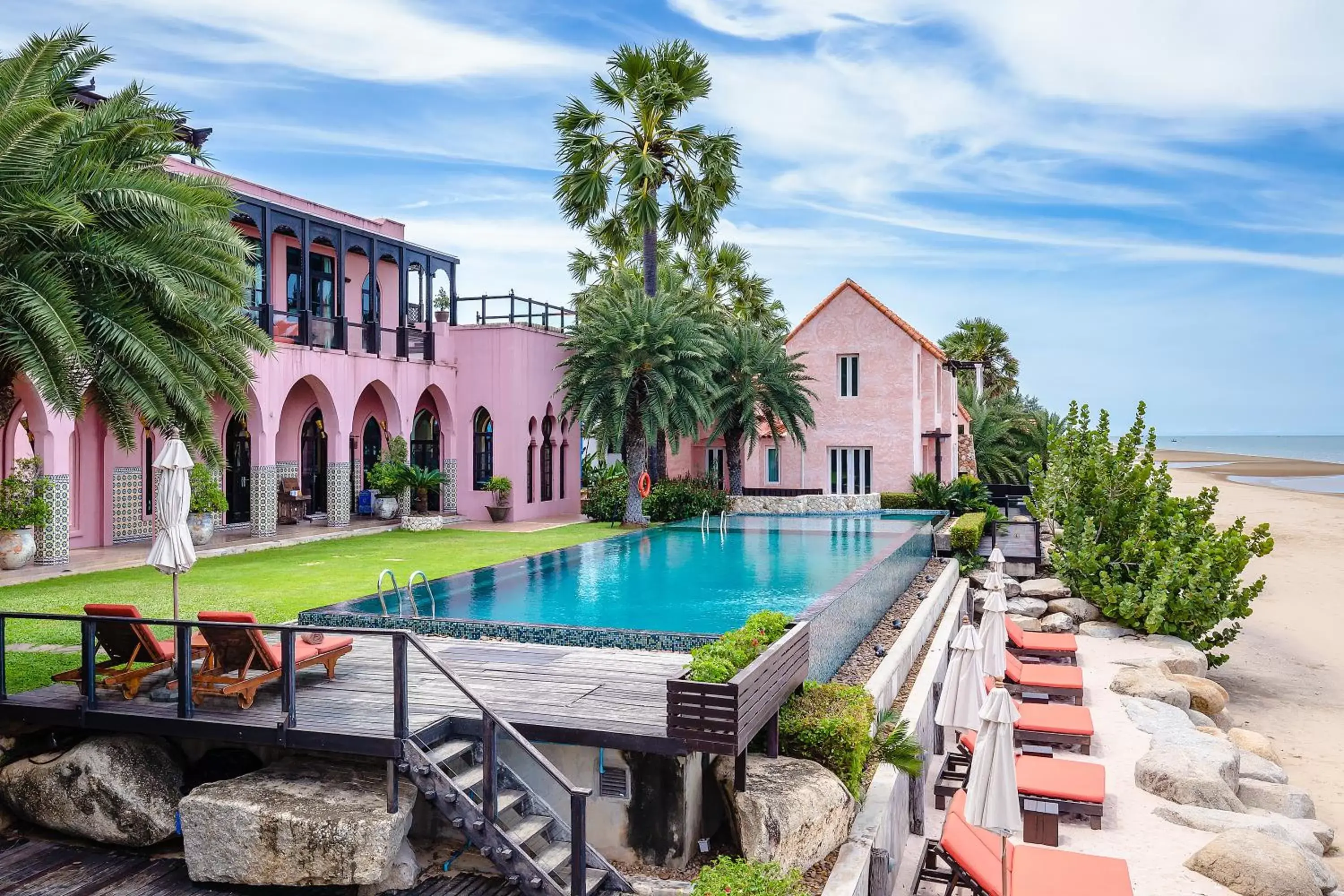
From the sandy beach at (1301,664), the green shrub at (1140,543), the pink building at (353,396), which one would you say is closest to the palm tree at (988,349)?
the sandy beach at (1301,664)

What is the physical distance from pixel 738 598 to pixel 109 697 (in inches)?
368

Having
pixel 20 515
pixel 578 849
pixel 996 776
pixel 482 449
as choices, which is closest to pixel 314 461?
pixel 482 449

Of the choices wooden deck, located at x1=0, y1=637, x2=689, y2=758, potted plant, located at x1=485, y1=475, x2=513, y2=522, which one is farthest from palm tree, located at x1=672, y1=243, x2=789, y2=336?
wooden deck, located at x1=0, y1=637, x2=689, y2=758

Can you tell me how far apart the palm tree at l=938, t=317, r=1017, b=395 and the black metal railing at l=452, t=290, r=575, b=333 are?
1029 inches

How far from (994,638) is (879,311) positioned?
22443 millimetres

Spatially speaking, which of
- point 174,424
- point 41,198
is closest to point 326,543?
point 174,424

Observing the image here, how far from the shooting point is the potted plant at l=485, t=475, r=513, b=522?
2712cm

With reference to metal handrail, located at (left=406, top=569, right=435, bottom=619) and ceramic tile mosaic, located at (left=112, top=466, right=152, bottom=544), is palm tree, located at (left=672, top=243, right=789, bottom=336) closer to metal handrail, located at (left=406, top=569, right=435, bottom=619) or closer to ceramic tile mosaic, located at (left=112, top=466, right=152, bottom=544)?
ceramic tile mosaic, located at (left=112, top=466, right=152, bottom=544)

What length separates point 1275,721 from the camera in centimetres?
1467

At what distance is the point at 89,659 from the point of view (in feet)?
25.5

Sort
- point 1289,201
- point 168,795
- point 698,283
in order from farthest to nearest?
1. point 1289,201
2. point 698,283
3. point 168,795

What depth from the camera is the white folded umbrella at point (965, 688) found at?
7914 millimetres

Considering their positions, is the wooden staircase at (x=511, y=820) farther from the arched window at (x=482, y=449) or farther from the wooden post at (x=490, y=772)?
the arched window at (x=482, y=449)

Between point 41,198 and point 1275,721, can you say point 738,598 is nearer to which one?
point 1275,721
